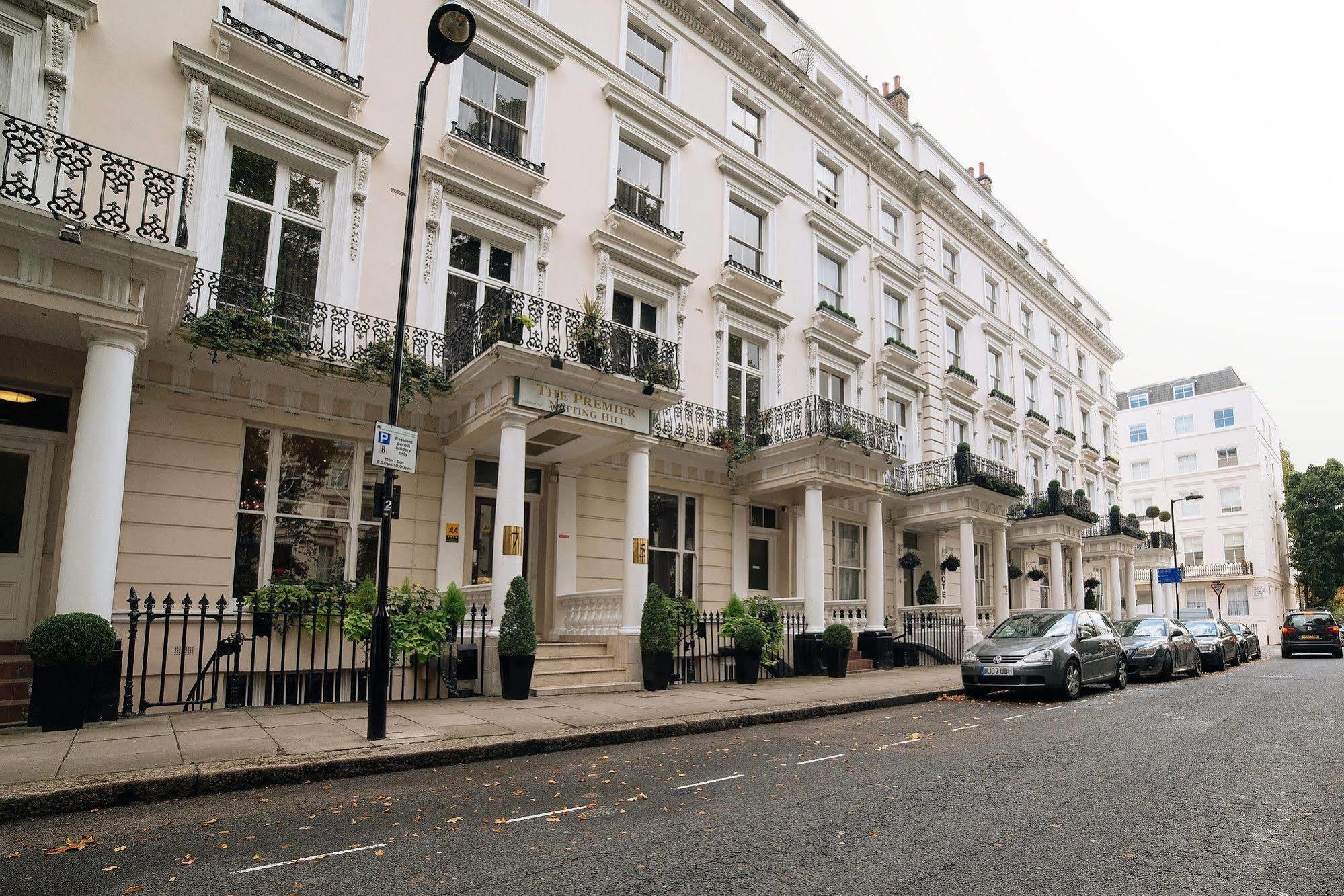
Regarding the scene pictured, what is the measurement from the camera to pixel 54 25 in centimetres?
1049

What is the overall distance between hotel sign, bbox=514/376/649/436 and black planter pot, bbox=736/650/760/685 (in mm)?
4839

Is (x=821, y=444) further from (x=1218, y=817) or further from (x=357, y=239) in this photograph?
(x=1218, y=817)

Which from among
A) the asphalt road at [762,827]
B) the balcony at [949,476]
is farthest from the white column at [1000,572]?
the asphalt road at [762,827]

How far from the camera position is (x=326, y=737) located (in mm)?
8336

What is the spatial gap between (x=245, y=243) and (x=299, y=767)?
336 inches

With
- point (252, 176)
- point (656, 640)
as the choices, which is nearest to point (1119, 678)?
point (656, 640)

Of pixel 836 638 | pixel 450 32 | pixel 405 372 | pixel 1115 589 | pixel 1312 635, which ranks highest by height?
pixel 450 32

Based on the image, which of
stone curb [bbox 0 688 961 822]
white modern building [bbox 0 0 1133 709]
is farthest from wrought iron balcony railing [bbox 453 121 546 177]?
stone curb [bbox 0 688 961 822]

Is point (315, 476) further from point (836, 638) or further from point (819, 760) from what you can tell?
point (836, 638)

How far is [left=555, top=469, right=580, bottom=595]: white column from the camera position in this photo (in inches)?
601

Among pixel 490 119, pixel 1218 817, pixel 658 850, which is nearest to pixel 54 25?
pixel 490 119

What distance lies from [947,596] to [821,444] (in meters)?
10.5

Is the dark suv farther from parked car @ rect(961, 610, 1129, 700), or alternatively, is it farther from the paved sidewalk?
the paved sidewalk

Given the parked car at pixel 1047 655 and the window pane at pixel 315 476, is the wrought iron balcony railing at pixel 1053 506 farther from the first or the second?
the window pane at pixel 315 476
